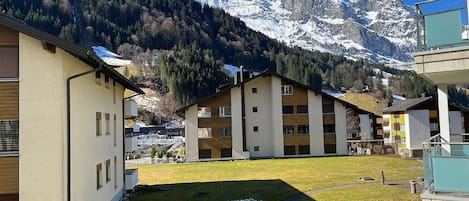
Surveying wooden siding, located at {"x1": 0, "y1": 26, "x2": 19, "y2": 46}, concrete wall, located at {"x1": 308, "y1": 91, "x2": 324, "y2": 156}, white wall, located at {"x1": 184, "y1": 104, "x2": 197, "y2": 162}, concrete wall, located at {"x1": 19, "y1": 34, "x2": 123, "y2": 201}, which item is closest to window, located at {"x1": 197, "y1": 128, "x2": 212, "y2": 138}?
white wall, located at {"x1": 184, "y1": 104, "x2": 197, "y2": 162}

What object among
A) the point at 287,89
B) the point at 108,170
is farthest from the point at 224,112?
the point at 108,170

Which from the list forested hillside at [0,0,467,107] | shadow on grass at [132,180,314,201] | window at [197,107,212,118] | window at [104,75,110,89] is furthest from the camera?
forested hillside at [0,0,467,107]

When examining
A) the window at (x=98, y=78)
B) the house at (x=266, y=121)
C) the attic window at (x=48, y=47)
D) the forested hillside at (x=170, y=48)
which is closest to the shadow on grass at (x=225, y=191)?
the window at (x=98, y=78)

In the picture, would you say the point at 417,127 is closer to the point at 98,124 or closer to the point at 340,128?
the point at 340,128

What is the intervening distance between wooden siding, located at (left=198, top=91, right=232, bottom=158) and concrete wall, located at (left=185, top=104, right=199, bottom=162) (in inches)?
21.9

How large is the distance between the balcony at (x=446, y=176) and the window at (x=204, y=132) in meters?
39.5

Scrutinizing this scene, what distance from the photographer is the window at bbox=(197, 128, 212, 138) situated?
158ft

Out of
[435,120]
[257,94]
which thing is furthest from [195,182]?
[435,120]

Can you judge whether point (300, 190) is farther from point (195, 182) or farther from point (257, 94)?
point (257, 94)

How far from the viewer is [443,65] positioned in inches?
364

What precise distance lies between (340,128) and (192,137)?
16949 millimetres

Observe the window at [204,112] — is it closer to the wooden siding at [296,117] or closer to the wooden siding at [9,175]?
the wooden siding at [296,117]

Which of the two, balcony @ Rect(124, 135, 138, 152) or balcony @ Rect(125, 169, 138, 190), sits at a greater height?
balcony @ Rect(124, 135, 138, 152)

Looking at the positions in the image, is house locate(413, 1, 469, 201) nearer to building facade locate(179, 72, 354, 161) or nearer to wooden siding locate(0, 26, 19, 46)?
wooden siding locate(0, 26, 19, 46)
